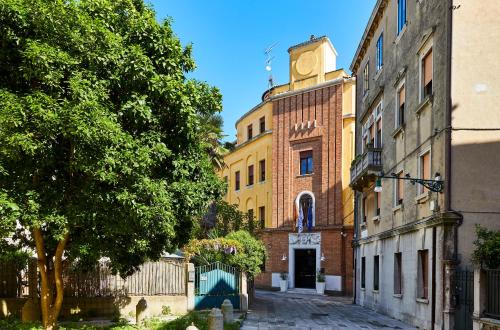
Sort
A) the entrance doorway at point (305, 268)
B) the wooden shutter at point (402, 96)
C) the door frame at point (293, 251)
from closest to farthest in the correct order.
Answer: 1. the wooden shutter at point (402, 96)
2. the door frame at point (293, 251)
3. the entrance doorway at point (305, 268)

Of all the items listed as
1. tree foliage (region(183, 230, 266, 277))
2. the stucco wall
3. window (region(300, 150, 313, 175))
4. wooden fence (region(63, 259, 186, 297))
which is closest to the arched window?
window (region(300, 150, 313, 175))

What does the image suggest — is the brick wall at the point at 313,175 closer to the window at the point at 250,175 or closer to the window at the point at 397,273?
the window at the point at 250,175

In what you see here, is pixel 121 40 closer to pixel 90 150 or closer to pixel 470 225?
pixel 90 150

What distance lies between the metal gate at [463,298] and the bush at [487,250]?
72 cm

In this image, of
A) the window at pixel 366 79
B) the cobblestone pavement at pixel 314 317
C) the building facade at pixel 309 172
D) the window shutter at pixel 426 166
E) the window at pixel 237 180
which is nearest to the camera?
the window shutter at pixel 426 166

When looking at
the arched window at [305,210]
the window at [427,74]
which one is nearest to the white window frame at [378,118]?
the window at [427,74]

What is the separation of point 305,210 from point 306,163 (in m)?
3.19

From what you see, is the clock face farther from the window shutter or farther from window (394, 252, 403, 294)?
the window shutter

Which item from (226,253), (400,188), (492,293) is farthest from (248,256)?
(492,293)

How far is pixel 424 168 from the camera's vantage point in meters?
15.2

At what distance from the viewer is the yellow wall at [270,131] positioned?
99.9ft

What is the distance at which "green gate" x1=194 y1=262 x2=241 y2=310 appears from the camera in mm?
18562

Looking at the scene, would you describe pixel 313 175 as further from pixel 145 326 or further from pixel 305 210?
pixel 145 326

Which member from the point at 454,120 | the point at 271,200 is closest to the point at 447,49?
the point at 454,120
